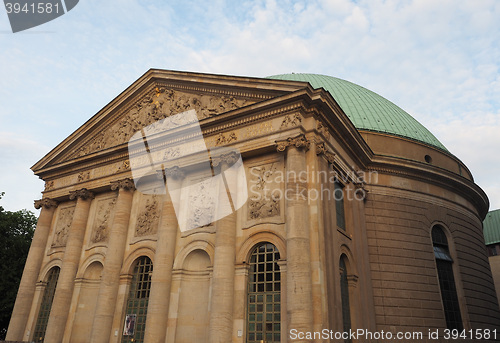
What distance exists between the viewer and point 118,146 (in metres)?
23.5

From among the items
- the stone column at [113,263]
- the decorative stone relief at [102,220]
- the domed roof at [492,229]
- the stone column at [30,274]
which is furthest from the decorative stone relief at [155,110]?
the domed roof at [492,229]

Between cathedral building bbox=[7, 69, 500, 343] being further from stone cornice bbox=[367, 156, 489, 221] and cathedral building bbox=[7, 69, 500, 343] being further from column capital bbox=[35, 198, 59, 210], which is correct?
column capital bbox=[35, 198, 59, 210]

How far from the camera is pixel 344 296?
18797 mm

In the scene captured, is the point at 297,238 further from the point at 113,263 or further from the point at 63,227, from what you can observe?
the point at 63,227

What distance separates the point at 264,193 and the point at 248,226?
170 cm

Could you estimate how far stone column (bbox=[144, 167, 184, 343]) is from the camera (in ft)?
59.7

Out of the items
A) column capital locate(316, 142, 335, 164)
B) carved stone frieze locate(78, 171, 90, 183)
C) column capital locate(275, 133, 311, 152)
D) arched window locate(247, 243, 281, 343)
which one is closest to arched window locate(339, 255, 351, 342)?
arched window locate(247, 243, 281, 343)

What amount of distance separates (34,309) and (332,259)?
1922 cm

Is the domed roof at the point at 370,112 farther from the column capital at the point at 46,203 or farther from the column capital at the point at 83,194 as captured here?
the column capital at the point at 46,203

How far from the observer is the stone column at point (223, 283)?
1614 centimetres

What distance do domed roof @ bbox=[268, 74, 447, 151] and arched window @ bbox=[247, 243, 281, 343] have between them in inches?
504

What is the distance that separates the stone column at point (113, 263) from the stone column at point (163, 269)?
3.03m

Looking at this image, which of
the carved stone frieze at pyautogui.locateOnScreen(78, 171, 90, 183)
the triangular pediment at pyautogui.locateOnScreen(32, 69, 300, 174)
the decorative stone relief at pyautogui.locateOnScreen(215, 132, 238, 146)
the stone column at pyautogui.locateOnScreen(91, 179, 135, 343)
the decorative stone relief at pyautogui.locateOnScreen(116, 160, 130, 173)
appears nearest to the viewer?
the decorative stone relief at pyautogui.locateOnScreen(215, 132, 238, 146)

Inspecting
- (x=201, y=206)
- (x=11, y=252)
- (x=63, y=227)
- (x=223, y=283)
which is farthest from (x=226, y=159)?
(x=11, y=252)
